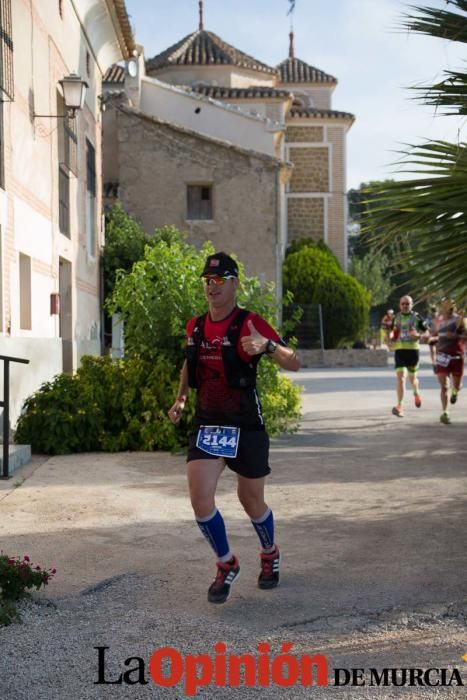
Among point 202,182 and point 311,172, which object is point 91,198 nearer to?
point 202,182

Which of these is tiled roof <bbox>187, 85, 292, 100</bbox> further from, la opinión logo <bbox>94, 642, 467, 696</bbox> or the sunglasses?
la opinión logo <bbox>94, 642, 467, 696</bbox>

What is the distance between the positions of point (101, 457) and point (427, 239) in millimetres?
4980

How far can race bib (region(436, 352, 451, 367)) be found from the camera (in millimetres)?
13547

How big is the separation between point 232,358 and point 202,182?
2548cm

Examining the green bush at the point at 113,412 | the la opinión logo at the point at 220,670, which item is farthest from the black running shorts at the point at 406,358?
the la opinión logo at the point at 220,670

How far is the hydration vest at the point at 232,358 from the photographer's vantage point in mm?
5051

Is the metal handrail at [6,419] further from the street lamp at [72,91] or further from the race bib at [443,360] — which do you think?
the street lamp at [72,91]

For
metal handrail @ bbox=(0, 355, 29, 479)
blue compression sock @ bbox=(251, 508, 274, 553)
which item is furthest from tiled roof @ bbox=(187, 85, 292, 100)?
blue compression sock @ bbox=(251, 508, 274, 553)

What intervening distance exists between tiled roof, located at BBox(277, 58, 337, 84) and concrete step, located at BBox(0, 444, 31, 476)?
126ft

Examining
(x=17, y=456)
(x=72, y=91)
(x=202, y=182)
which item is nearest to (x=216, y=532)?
(x=17, y=456)

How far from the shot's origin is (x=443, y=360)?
13.6 m

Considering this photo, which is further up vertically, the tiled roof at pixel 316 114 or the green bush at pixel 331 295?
the tiled roof at pixel 316 114

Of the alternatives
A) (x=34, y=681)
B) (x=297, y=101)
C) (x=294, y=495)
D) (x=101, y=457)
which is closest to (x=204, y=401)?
(x=34, y=681)

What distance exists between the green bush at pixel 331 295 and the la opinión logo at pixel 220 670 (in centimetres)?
3061
